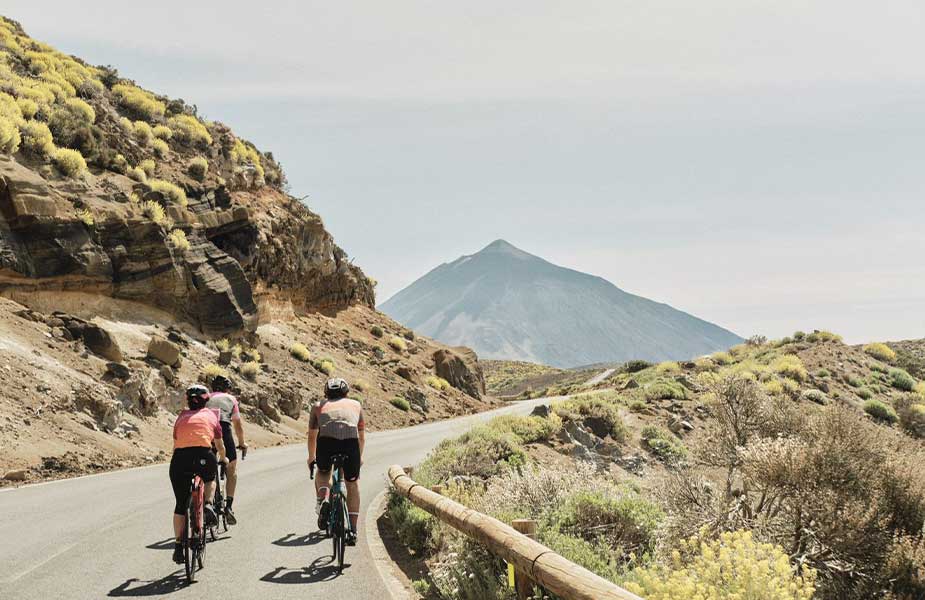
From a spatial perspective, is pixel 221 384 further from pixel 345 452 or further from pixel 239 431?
pixel 345 452

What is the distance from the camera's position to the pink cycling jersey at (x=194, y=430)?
8.07m

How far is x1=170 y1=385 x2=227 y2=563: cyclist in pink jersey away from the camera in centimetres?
776

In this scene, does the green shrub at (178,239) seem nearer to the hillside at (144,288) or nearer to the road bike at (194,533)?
the hillside at (144,288)

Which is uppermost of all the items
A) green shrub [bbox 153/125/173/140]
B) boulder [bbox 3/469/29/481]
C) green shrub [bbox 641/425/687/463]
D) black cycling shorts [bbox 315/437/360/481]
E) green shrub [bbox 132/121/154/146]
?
green shrub [bbox 153/125/173/140]

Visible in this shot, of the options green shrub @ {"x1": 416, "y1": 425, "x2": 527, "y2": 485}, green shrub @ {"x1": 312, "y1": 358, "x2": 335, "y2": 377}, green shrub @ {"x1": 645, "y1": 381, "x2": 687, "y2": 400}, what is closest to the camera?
green shrub @ {"x1": 416, "y1": 425, "x2": 527, "y2": 485}

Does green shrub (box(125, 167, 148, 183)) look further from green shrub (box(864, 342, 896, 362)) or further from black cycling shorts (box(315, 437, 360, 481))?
green shrub (box(864, 342, 896, 362))

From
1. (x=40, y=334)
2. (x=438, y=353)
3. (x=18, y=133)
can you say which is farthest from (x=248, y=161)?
(x=40, y=334)

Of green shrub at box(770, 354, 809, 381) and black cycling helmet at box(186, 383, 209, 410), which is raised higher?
black cycling helmet at box(186, 383, 209, 410)

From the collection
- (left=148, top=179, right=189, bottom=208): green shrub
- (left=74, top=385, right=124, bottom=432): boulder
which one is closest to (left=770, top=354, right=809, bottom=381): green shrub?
(left=148, top=179, right=189, bottom=208): green shrub

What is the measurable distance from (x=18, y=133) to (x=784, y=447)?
28328mm

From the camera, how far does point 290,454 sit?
21.2m

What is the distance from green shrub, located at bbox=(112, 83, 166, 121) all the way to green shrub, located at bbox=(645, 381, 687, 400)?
108 feet

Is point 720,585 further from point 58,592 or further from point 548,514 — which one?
point 58,592

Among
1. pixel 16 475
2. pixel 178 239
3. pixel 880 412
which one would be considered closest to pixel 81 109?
pixel 178 239
